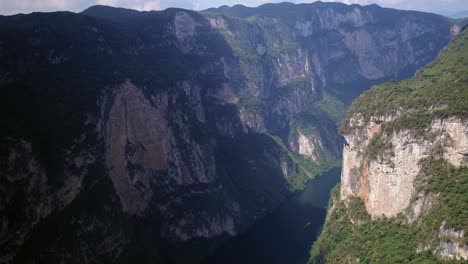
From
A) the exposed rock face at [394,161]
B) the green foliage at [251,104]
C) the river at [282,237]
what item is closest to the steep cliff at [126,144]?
the green foliage at [251,104]

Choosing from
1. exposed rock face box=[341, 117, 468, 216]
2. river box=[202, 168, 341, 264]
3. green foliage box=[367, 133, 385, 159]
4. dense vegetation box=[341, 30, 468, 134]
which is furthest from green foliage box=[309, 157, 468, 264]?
green foliage box=[367, 133, 385, 159]

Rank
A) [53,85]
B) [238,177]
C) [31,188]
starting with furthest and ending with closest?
[238,177] < [53,85] < [31,188]

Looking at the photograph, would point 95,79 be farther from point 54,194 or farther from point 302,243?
point 302,243

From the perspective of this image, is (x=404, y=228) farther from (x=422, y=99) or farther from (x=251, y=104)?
(x=251, y=104)

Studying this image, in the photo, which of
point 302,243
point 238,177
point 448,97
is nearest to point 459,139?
point 448,97

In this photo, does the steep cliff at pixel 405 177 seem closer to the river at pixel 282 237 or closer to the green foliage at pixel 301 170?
the river at pixel 282 237

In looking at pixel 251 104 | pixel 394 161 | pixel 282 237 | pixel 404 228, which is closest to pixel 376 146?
pixel 394 161
